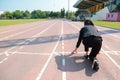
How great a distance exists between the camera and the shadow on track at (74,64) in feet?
23.9

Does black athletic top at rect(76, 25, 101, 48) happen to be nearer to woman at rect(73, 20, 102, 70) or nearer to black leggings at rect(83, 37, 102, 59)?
woman at rect(73, 20, 102, 70)

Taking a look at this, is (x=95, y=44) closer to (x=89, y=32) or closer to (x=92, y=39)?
(x=92, y=39)

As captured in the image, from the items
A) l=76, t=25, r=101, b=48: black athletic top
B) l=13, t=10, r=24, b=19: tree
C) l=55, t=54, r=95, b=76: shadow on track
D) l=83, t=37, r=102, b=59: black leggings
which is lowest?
l=13, t=10, r=24, b=19: tree

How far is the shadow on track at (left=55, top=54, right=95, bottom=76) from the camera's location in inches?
287

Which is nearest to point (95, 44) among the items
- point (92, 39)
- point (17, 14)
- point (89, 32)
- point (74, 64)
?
point (92, 39)

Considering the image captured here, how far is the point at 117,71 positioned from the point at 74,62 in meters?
Answer: 1.83

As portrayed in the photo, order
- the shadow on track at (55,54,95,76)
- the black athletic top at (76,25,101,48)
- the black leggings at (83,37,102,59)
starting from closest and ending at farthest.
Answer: the shadow on track at (55,54,95,76), the black leggings at (83,37,102,59), the black athletic top at (76,25,101,48)

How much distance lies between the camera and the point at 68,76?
21.5ft

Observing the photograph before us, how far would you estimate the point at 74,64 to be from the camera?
806cm

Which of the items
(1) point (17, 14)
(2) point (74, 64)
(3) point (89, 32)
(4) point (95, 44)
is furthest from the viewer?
(1) point (17, 14)

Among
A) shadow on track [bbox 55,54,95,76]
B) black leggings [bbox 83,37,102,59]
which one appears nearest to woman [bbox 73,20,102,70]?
black leggings [bbox 83,37,102,59]

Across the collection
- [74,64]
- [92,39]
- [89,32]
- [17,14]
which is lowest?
[17,14]

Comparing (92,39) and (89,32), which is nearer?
(92,39)

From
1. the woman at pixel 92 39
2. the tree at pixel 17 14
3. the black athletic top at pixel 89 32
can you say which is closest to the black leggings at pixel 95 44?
the woman at pixel 92 39
